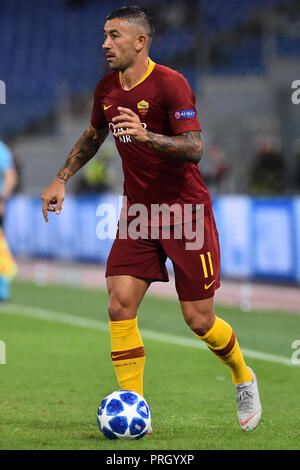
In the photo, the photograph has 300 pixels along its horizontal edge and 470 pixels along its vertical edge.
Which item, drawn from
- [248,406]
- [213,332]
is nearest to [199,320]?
[213,332]

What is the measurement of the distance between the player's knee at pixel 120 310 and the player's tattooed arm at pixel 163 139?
36.0 inches

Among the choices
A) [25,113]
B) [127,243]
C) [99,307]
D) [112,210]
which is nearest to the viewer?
Result: [127,243]

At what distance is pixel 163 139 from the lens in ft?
16.1

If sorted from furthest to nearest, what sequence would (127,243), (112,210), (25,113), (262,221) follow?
(25,113), (112,210), (262,221), (127,243)

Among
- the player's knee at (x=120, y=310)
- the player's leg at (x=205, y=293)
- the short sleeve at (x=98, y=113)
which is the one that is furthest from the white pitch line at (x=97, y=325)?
the short sleeve at (x=98, y=113)

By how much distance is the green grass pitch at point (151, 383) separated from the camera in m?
5.14

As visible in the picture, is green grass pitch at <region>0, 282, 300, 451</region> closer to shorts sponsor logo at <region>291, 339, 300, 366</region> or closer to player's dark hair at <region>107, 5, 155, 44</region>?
shorts sponsor logo at <region>291, 339, 300, 366</region>

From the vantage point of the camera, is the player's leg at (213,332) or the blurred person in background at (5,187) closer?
the player's leg at (213,332)

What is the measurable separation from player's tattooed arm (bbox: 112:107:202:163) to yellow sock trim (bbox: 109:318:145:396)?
3.34 feet

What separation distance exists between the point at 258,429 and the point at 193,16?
17.3 metres

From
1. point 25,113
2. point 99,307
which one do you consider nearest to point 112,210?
point 99,307

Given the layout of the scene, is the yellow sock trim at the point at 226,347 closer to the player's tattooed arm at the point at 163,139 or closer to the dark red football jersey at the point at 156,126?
the dark red football jersey at the point at 156,126
